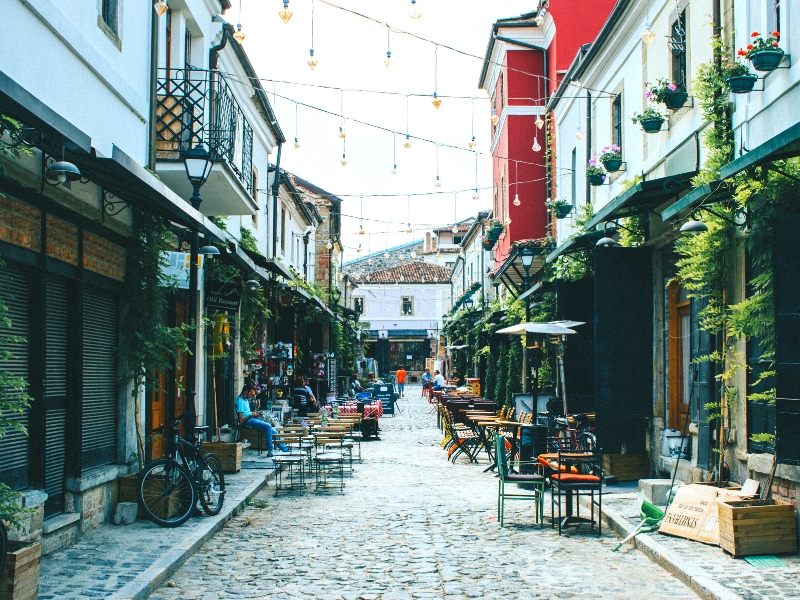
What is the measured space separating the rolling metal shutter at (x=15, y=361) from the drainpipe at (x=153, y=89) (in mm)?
4097

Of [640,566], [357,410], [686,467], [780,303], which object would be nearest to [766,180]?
[780,303]

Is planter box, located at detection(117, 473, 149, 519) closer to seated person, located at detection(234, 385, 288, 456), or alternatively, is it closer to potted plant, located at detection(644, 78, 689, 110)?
seated person, located at detection(234, 385, 288, 456)

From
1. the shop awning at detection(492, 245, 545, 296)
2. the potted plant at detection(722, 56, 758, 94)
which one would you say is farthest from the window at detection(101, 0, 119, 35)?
the shop awning at detection(492, 245, 545, 296)

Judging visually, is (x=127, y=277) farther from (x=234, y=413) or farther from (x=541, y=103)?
(x=541, y=103)

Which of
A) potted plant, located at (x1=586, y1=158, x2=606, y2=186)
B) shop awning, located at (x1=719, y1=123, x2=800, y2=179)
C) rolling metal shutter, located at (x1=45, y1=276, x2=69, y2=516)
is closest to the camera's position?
shop awning, located at (x1=719, y1=123, x2=800, y2=179)

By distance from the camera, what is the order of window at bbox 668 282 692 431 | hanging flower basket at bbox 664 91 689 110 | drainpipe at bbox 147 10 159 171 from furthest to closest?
window at bbox 668 282 692 431 → drainpipe at bbox 147 10 159 171 → hanging flower basket at bbox 664 91 689 110

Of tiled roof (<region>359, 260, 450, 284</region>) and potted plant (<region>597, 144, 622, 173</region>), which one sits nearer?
potted plant (<region>597, 144, 622, 173</region>)

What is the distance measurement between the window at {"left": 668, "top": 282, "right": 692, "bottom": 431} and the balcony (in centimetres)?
705

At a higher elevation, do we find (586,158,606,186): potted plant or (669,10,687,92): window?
(669,10,687,92): window

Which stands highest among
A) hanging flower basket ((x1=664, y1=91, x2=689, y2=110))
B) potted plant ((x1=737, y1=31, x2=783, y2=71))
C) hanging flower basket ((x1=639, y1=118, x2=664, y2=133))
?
hanging flower basket ((x1=664, y1=91, x2=689, y2=110))

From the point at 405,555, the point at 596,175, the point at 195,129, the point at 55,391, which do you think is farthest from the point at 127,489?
the point at 596,175

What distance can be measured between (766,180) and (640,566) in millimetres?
3802

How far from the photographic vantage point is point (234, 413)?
18984 mm

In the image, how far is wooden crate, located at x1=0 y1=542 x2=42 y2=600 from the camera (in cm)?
564
